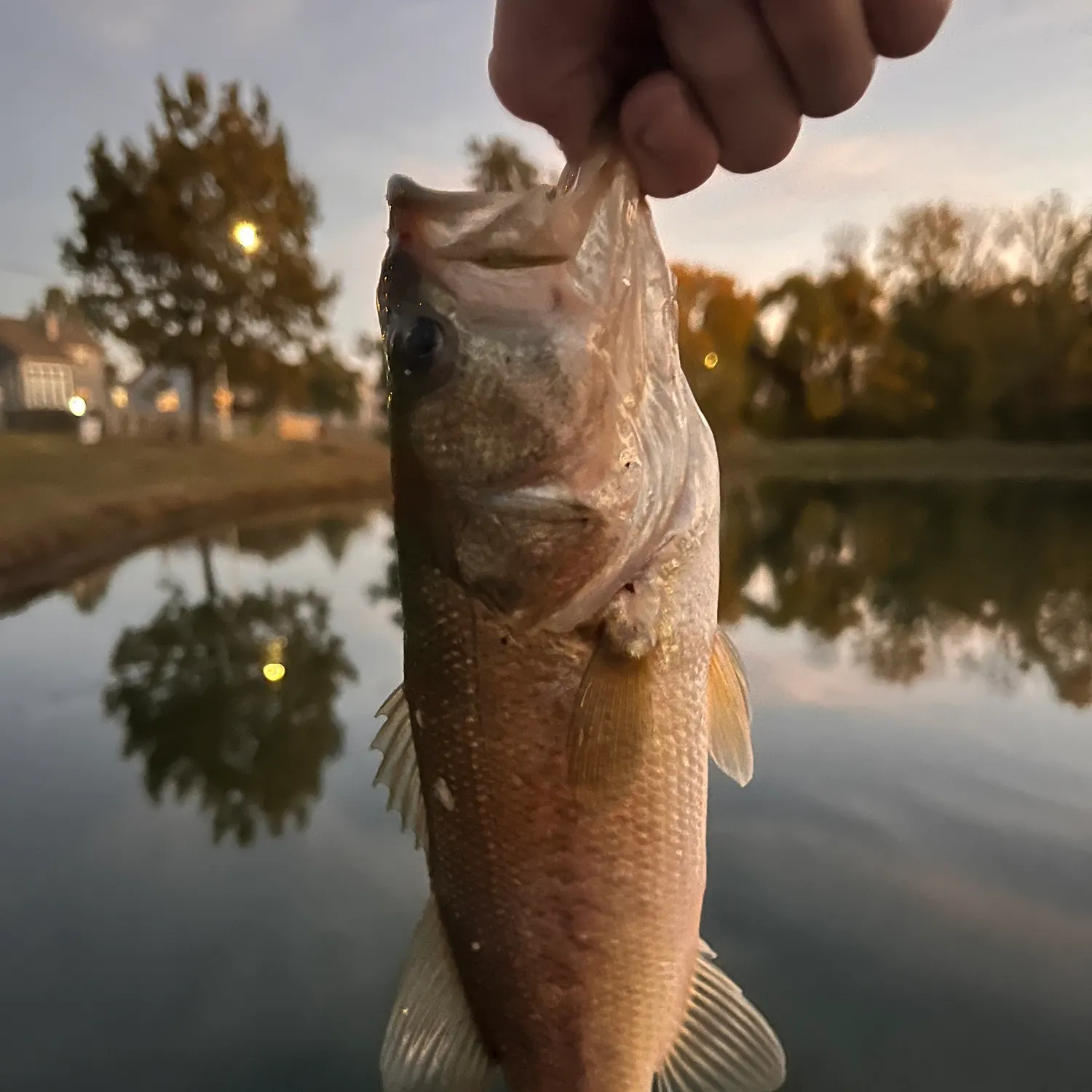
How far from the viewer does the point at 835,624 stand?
316 inches

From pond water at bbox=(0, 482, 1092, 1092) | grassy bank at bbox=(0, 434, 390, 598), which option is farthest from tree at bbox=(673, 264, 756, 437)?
pond water at bbox=(0, 482, 1092, 1092)

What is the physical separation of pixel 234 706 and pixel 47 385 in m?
43.5

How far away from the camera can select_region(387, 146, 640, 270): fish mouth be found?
3.82ft

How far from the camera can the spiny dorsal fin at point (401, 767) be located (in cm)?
138

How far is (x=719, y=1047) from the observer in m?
1.39

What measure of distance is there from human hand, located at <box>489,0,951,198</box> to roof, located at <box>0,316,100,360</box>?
46.9m

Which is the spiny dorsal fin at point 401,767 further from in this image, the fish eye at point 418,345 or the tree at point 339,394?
the tree at point 339,394

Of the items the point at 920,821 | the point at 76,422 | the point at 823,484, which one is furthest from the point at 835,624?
the point at 76,422

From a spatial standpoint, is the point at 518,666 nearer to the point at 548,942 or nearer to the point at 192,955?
the point at 548,942

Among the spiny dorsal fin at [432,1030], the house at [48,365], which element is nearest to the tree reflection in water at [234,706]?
the spiny dorsal fin at [432,1030]

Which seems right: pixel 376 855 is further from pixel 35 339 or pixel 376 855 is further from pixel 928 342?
pixel 35 339

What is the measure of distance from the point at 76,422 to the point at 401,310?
29.2 metres

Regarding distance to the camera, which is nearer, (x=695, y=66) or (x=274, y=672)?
(x=695, y=66)

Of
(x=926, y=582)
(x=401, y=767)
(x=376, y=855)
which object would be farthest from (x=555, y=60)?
(x=926, y=582)
